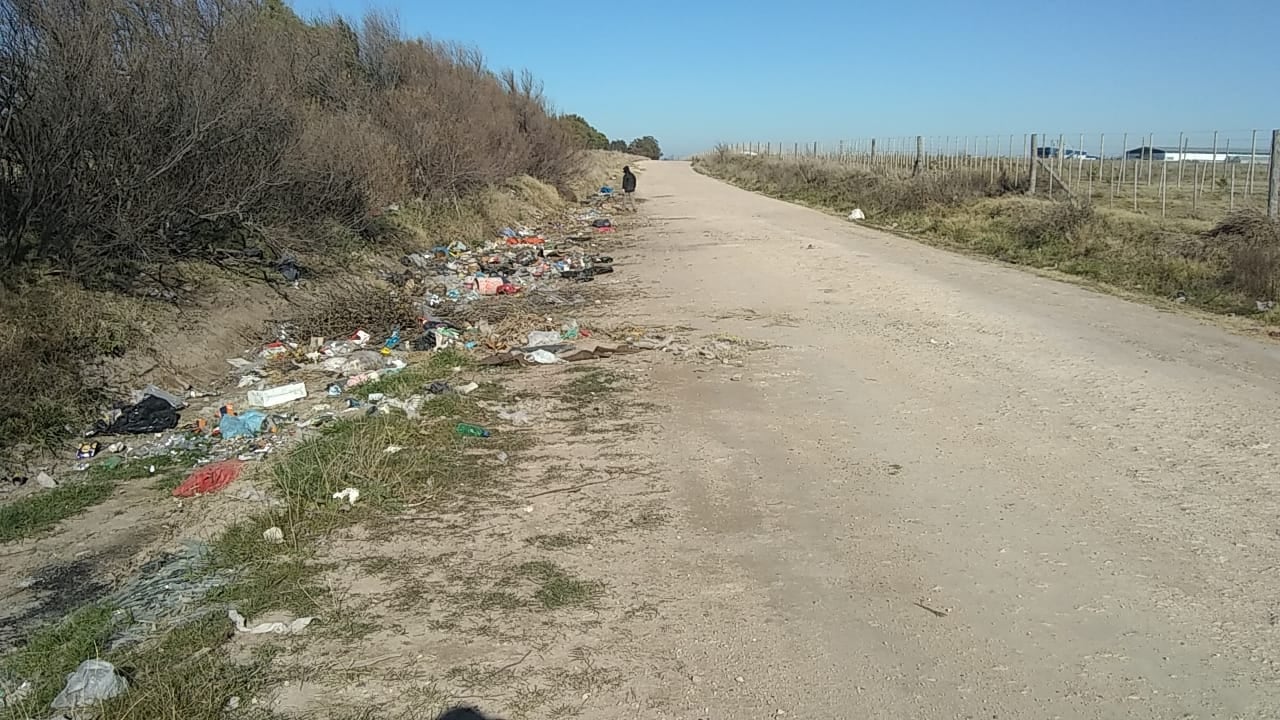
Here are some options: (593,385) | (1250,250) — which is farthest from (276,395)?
(1250,250)

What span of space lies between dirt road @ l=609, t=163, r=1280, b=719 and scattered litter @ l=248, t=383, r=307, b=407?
3.08 m

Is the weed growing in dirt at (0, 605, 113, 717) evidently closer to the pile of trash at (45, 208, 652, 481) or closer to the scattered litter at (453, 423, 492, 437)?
the pile of trash at (45, 208, 652, 481)

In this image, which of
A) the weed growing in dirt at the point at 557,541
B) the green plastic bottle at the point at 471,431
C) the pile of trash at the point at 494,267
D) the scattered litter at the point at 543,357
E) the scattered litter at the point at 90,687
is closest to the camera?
the scattered litter at the point at 90,687

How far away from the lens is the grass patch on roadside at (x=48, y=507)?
5289mm

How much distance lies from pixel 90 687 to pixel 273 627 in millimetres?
687

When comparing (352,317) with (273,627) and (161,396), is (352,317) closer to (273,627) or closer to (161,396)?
(161,396)

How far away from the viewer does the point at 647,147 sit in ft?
367

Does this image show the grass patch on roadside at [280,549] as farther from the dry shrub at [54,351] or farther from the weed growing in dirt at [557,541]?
the dry shrub at [54,351]

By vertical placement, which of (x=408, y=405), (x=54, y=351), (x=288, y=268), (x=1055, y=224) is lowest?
(x=408, y=405)

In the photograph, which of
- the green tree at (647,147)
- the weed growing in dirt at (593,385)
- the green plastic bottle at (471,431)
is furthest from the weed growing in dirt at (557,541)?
the green tree at (647,147)

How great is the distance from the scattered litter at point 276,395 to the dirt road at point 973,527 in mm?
3077

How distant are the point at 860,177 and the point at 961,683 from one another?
104 ft

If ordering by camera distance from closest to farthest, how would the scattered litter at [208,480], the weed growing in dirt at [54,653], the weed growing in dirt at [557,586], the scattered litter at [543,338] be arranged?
the weed growing in dirt at [54,653] → the weed growing in dirt at [557,586] → the scattered litter at [208,480] → the scattered litter at [543,338]

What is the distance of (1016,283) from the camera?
13336mm
